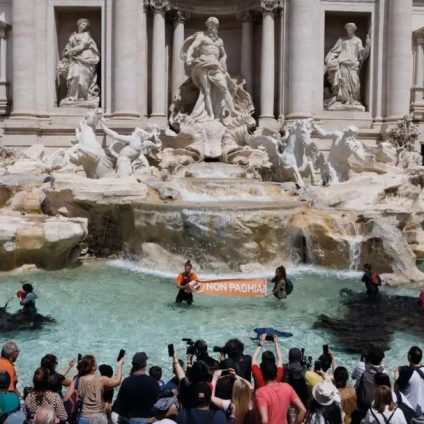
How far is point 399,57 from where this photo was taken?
18.6 metres

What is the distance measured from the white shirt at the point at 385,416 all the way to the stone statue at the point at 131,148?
1173cm

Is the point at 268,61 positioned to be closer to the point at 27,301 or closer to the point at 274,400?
the point at 27,301

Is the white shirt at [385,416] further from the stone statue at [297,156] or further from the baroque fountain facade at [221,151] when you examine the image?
the stone statue at [297,156]

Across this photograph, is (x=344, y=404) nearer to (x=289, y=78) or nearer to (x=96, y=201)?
(x=96, y=201)

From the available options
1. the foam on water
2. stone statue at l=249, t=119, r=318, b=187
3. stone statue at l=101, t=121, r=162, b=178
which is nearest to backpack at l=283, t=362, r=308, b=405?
the foam on water

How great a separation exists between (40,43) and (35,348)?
43.2 feet

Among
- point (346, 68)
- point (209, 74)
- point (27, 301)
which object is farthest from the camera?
point (346, 68)

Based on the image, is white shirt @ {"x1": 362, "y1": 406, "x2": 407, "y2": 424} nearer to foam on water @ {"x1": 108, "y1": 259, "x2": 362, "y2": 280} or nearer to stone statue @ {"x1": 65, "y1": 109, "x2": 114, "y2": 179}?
foam on water @ {"x1": 108, "y1": 259, "x2": 362, "y2": 280}

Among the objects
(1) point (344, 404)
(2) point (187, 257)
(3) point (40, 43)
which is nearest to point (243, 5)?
(3) point (40, 43)

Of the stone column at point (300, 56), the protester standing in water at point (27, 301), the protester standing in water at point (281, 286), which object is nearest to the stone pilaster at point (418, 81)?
the stone column at point (300, 56)

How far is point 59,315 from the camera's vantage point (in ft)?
29.6

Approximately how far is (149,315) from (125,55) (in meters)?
10.9

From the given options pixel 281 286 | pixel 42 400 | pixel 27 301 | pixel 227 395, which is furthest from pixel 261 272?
pixel 42 400

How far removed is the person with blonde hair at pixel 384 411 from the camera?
3941 millimetres
